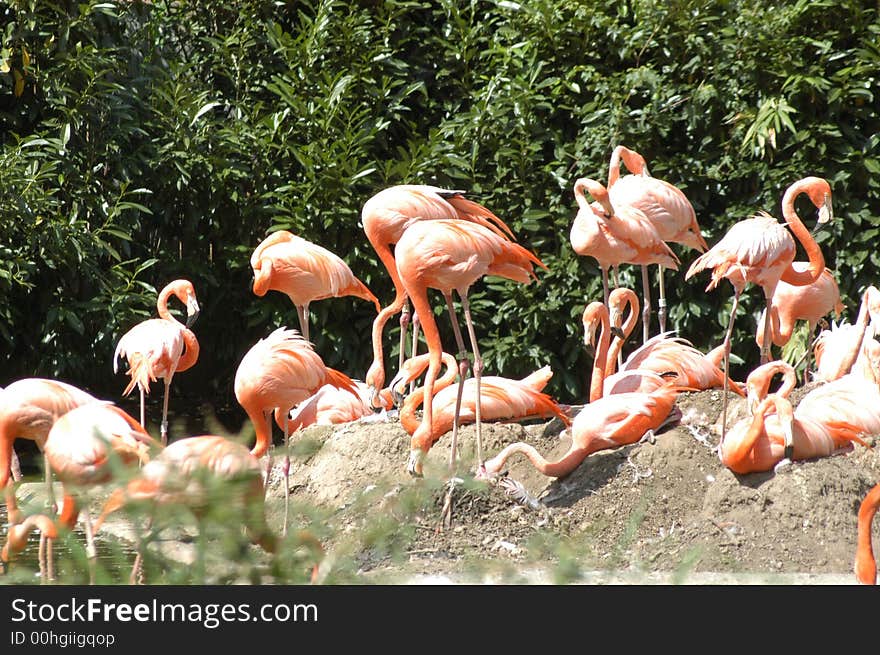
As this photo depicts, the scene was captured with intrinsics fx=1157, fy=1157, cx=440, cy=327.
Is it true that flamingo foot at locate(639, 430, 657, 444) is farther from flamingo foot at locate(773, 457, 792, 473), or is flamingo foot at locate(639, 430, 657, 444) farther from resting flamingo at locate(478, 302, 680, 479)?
flamingo foot at locate(773, 457, 792, 473)

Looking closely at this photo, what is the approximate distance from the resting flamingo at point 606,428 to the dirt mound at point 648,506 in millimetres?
73

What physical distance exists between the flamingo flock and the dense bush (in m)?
1.16

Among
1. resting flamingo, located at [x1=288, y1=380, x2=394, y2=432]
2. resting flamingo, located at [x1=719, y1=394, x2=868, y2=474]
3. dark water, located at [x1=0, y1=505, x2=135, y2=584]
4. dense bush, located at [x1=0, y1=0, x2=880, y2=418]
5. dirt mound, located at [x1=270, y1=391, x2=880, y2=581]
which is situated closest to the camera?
dark water, located at [x1=0, y1=505, x2=135, y2=584]

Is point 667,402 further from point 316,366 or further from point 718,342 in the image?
point 718,342

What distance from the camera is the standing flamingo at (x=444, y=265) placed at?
441 cm

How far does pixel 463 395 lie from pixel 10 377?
145 inches

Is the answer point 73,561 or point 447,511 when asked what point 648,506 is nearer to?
point 447,511

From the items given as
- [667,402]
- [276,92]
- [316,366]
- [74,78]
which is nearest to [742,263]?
[667,402]

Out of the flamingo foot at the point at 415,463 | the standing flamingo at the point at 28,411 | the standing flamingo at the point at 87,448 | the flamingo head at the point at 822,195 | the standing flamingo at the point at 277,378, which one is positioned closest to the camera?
the standing flamingo at the point at 87,448

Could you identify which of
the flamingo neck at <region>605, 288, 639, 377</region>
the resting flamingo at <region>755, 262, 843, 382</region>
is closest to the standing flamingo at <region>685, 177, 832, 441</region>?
the flamingo neck at <region>605, 288, 639, 377</region>

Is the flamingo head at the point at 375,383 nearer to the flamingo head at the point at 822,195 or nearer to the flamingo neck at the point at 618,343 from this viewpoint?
the flamingo neck at the point at 618,343

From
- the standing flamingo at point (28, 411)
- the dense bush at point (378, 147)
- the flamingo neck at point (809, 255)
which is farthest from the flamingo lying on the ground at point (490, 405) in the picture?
the dense bush at point (378, 147)

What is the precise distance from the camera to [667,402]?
15.1ft

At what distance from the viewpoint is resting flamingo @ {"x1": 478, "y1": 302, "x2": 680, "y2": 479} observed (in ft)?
14.8
